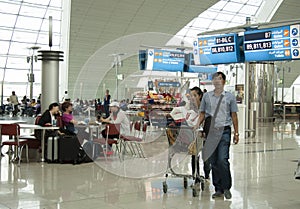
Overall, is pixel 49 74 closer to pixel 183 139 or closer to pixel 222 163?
pixel 183 139

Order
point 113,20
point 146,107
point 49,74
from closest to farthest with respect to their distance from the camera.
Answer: point 49,74, point 146,107, point 113,20

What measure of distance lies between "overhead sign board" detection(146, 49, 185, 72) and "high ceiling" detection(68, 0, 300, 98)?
24.9 feet

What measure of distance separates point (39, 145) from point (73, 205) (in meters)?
4.36

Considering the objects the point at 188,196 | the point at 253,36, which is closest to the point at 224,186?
the point at 188,196

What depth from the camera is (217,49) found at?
15.4 m

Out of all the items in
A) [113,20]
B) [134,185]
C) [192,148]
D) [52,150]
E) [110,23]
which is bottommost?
[134,185]

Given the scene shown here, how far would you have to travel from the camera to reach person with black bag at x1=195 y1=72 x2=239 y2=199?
611cm

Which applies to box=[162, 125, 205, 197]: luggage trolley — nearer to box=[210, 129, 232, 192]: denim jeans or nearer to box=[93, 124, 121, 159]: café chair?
box=[210, 129, 232, 192]: denim jeans

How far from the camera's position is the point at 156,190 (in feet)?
21.8

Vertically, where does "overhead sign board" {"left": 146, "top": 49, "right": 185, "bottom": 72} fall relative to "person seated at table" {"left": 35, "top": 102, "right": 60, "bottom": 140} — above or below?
above

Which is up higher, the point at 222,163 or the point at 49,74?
the point at 49,74

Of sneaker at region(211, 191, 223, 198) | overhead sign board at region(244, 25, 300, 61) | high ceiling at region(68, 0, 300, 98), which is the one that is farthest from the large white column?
high ceiling at region(68, 0, 300, 98)

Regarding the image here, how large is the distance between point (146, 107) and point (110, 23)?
50.9 ft

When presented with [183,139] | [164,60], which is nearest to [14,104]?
[164,60]
